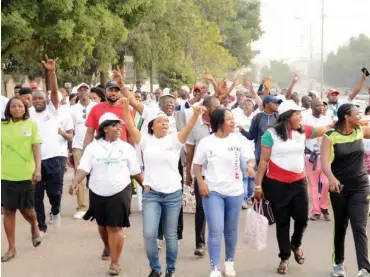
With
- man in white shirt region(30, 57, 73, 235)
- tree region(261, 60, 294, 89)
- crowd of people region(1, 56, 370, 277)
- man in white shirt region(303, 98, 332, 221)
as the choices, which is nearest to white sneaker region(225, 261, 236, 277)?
crowd of people region(1, 56, 370, 277)

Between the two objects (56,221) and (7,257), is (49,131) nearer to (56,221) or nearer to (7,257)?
(56,221)

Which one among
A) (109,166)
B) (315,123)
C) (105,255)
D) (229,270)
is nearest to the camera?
(109,166)

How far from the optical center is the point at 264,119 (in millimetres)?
9438

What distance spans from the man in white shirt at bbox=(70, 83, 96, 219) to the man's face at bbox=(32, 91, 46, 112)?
159 cm

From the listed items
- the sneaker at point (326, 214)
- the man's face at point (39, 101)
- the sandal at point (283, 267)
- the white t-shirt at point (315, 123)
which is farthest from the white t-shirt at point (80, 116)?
the sandal at point (283, 267)

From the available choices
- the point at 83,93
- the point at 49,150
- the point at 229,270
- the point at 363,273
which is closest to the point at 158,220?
the point at 229,270

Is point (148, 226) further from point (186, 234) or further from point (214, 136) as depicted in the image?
point (186, 234)

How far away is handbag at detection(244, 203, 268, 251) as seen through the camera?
7359 millimetres

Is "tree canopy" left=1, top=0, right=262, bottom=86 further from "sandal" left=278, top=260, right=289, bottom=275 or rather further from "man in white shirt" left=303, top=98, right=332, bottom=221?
"sandal" left=278, top=260, right=289, bottom=275

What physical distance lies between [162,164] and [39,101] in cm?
281

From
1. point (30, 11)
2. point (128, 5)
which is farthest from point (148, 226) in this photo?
point (128, 5)

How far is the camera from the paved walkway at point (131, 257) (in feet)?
24.5

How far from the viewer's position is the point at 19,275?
7371 millimetres

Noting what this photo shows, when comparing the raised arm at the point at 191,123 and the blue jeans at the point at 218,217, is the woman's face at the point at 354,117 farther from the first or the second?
the raised arm at the point at 191,123
